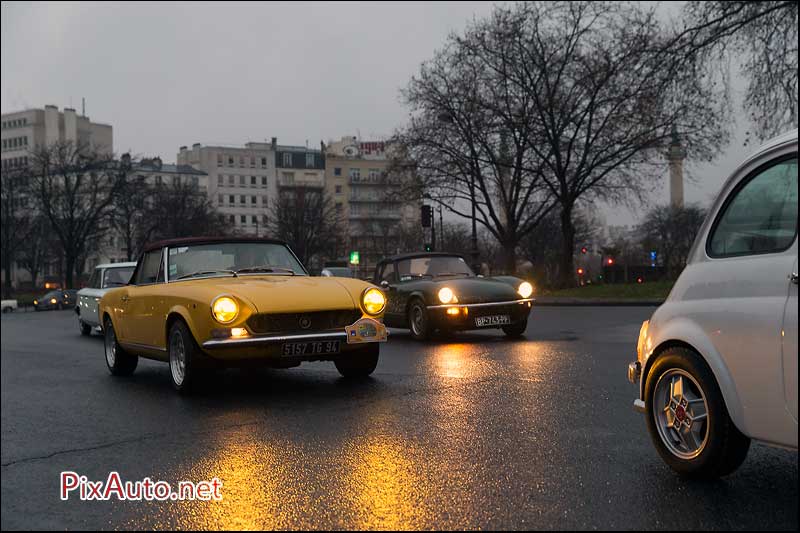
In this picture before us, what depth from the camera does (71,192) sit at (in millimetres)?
58031

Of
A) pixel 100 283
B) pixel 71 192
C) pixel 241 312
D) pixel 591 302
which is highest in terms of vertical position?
pixel 71 192

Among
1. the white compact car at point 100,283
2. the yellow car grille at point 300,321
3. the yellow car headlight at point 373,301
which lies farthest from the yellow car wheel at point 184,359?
the white compact car at point 100,283

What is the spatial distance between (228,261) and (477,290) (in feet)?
17.3

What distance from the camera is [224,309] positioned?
7707 millimetres

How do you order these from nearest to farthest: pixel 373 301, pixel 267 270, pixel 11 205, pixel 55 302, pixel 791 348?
1. pixel 791 348
2. pixel 373 301
3. pixel 267 270
4. pixel 55 302
5. pixel 11 205

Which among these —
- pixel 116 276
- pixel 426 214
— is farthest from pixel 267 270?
pixel 426 214

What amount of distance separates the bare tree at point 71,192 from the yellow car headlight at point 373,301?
5218 cm

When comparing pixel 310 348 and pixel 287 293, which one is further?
pixel 287 293

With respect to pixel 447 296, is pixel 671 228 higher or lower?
higher

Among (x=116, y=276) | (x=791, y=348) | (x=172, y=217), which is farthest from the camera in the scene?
(x=172, y=217)

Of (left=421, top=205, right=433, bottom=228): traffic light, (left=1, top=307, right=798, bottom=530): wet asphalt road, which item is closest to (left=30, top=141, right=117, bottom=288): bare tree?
(left=421, top=205, right=433, bottom=228): traffic light

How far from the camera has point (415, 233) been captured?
90312 millimetres

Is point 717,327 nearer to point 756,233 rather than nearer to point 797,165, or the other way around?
point 756,233

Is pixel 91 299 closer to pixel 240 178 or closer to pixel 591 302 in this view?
pixel 591 302
